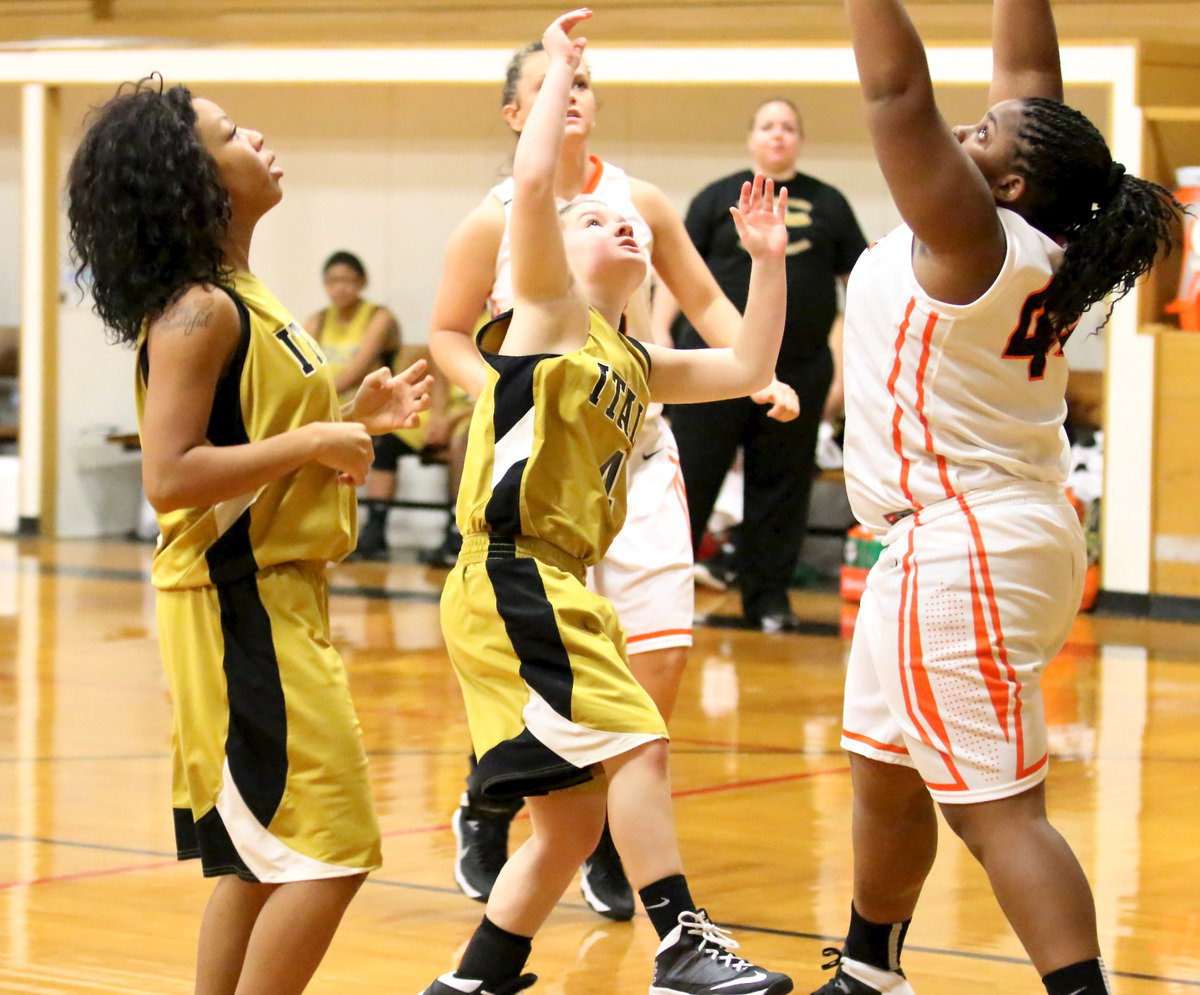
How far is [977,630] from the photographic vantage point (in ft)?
8.30

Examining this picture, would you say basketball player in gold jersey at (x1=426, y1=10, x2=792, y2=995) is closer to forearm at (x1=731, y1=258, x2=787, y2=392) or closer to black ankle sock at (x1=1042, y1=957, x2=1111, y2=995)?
forearm at (x1=731, y1=258, x2=787, y2=392)

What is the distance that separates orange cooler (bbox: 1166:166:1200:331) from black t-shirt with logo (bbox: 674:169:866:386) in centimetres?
151

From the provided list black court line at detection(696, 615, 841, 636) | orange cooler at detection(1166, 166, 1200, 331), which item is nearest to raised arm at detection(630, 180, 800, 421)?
black court line at detection(696, 615, 841, 636)

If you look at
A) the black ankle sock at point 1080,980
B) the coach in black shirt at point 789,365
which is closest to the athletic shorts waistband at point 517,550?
the black ankle sock at point 1080,980

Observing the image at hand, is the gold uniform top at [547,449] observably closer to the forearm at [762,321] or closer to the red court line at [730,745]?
the forearm at [762,321]

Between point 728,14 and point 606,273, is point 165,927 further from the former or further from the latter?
point 728,14

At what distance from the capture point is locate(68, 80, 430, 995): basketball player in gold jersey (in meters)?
2.41

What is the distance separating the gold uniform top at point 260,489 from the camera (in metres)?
2.46

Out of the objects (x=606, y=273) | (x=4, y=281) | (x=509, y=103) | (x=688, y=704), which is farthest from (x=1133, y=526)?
(x=4, y=281)

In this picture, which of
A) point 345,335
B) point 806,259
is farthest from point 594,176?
point 345,335

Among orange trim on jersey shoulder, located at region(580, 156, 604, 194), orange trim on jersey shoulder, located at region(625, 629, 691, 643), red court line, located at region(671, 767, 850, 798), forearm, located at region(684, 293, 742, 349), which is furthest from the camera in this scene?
red court line, located at region(671, 767, 850, 798)

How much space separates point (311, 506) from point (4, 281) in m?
9.92

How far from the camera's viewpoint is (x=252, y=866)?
7.96ft

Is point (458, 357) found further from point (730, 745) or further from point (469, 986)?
point (730, 745)
